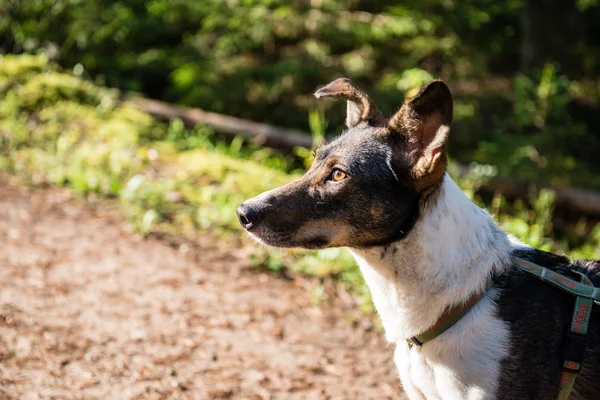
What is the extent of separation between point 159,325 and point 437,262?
8.94ft

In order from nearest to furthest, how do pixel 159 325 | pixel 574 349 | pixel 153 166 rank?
pixel 574 349 → pixel 159 325 → pixel 153 166

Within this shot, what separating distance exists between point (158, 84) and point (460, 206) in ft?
33.2

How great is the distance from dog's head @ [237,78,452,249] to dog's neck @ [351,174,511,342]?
0.25 feet

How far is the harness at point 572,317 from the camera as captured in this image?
2703mm

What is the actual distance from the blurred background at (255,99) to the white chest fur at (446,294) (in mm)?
3036

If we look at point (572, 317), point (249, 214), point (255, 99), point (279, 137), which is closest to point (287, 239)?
point (249, 214)

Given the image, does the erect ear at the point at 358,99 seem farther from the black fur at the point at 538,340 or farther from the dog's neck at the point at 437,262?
the black fur at the point at 538,340

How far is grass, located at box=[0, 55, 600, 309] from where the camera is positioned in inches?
256

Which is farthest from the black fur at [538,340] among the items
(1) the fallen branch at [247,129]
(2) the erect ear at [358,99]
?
(1) the fallen branch at [247,129]

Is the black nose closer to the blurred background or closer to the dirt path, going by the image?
the dirt path

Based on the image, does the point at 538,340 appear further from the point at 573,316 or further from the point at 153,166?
the point at 153,166

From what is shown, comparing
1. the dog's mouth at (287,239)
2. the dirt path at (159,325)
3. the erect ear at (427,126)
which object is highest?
the erect ear at (427,126)

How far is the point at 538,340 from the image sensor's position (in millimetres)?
2744

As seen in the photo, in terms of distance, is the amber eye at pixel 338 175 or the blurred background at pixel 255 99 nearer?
the amber eye at pixel 338 175
